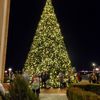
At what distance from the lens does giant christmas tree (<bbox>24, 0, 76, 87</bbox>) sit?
98.5 ft

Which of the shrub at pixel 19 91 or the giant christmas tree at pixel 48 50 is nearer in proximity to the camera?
the shrub at pixel 19 91

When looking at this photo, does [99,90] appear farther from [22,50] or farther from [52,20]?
[22,50]

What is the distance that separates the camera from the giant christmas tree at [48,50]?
30016 millimetres

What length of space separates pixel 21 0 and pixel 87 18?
8.07 m

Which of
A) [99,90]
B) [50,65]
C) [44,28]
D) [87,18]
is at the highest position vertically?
[87,18]

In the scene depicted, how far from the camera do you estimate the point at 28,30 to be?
46.3 meters

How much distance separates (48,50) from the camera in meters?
30.2

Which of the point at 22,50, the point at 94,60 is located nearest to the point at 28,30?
the point at 22,50

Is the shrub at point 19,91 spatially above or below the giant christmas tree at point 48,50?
below

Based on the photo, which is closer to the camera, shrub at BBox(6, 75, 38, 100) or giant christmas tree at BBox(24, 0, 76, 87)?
shrub at BBox(6, 75, 38, 100)

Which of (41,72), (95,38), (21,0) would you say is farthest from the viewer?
(95,38)

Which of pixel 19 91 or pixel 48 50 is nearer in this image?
pixel 19 91

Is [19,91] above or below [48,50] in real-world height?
below

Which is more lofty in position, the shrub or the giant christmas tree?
the giant christmas tree
